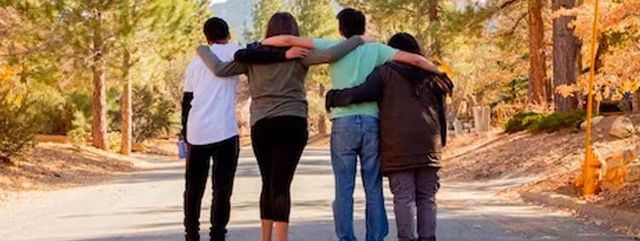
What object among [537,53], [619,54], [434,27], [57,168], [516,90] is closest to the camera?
[619,54]

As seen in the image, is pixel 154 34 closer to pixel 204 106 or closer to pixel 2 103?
pixel 2 103

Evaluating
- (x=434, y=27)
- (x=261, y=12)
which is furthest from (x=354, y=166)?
(x=261, y=12)

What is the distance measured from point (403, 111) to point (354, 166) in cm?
51

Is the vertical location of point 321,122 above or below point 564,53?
below

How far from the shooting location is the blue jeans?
268 inches

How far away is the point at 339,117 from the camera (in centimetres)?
689

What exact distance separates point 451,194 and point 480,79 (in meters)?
36.5

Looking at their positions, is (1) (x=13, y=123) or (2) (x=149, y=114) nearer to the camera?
(1) (x=13, y=123)

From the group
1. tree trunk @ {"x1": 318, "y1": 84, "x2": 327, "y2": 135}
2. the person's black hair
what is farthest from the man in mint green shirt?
tree trunk @ {"x1": 318, "y1": 84, "x2": 327, "y2": 135}

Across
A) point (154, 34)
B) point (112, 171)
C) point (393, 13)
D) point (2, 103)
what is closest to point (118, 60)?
point (154, 34)

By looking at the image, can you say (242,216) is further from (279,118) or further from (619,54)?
(619,54)

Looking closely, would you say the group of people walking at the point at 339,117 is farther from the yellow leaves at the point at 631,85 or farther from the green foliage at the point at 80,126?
the green foliage at the point at 80,126

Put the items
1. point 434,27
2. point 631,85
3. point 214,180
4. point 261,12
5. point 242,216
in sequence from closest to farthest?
1. point 214,180
2. point 242,216
3. point 631,85
4. point 434,27
5. point 261,12

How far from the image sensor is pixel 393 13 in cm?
4053
